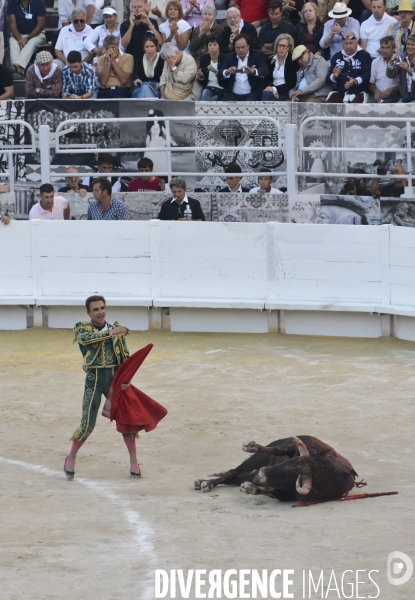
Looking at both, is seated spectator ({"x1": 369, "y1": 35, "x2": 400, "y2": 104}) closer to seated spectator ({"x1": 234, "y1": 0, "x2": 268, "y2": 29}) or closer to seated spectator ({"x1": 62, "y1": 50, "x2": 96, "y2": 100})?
seated spectator ({"x1": 234, "y1": 0, "x2": 268, "y2": 29})

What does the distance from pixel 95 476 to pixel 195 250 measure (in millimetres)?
5013

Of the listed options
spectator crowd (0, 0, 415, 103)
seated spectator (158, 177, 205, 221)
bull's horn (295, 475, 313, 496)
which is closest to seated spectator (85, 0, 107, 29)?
spectator crowd (0, 0, 415, 103)

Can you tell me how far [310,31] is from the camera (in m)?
14.3

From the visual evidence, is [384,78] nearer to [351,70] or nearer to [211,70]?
[351,70]

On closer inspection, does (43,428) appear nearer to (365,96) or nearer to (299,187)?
(299,187)

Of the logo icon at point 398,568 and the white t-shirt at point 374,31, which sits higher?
the white t-shirt at point 374,31

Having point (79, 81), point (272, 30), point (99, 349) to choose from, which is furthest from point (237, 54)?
point (99, 349)

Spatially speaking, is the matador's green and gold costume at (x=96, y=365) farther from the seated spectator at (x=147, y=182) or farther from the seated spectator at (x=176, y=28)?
the seated spectator at (x=176, y=28)

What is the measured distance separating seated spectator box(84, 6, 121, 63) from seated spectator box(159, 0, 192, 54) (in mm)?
672

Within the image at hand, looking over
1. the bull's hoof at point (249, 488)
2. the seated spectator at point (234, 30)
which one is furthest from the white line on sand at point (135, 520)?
the seated spectator at point (234, 30)

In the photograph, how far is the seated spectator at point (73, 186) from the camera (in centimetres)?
1367

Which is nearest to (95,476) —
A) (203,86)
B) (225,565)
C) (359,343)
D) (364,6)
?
(225,565)

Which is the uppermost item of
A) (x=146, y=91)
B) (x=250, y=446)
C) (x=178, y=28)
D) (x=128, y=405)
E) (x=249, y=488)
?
(x=178, y=28)

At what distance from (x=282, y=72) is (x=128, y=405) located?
25.0ft
